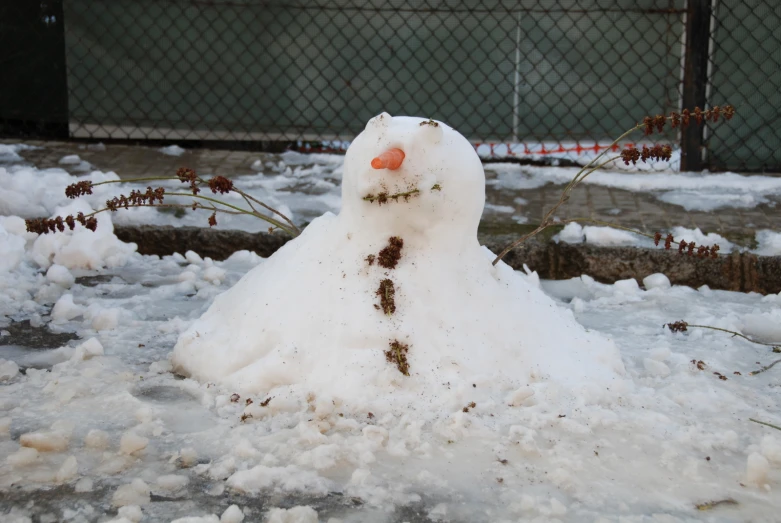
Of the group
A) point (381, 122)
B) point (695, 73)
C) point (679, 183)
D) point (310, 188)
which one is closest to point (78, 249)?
point (310, 188)

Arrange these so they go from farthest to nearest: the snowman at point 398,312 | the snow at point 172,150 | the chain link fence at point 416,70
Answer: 1. the snow at point 172,150
2. the chain link fence at point 416,70
3. the snowman at point 398,312

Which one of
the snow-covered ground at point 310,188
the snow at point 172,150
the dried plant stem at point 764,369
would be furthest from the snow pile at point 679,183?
the snow at point 172,150

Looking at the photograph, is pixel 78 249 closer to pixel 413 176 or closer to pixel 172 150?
pixel 413 176

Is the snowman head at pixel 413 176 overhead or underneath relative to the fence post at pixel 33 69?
underneath

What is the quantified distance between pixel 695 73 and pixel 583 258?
199 cm

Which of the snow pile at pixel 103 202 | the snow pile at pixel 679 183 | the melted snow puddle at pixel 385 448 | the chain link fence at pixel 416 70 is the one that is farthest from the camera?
the chain link fence at pixel 416 70

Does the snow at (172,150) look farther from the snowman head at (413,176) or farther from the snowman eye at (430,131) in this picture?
the snowman eye at (430,131)

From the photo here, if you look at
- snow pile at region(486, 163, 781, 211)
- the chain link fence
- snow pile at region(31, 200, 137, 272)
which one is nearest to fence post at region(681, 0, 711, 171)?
the chain link fence

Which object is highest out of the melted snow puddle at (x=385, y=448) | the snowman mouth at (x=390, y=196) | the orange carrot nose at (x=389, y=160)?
the orange carrot nose at (x=389, y=160)

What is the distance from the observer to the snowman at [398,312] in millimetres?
2598

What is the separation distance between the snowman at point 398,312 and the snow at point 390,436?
→ 2cm

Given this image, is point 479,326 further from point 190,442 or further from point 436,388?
point 190,442

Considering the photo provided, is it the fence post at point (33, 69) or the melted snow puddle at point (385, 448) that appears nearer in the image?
the melted snow puddle at point (385, 448)

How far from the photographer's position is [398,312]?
2.66 metres
